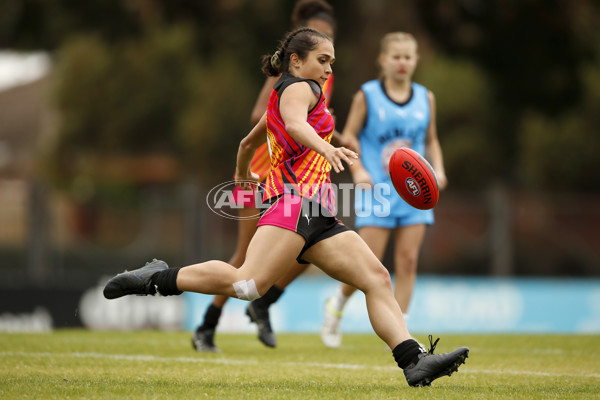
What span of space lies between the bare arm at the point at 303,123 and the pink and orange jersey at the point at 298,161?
71 mm

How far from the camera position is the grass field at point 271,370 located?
15.8ft

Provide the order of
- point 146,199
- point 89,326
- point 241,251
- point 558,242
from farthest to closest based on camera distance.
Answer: point 558,242 → point 146,199 → point 89,326 → point 241,251

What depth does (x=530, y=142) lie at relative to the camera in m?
19.0

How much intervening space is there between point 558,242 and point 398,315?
44.5 feet

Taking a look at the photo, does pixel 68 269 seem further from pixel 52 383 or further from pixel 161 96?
pixel 52 383

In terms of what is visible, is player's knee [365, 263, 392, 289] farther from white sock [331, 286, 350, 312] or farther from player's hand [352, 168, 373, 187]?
white sock [331, 286, 350, 312]

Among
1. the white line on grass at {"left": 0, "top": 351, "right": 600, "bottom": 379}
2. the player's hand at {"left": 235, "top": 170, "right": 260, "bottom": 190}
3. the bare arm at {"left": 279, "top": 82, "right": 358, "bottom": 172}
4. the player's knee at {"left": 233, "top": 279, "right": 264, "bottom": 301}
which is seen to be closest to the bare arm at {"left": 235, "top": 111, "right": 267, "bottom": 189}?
the player's hand at {"left": 235, "top": 170, "right": 260, "bottom": 190}

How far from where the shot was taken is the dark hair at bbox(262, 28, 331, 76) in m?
5.20

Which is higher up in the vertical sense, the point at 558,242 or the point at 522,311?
the point at 558,242

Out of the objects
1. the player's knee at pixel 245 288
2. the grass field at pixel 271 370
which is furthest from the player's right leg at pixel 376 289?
the player's knee at pixel 245 288

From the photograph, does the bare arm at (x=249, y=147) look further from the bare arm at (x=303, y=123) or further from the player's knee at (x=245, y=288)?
the player's knee at (x=245, y=288)

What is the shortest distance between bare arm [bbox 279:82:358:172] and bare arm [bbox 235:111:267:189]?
1.54ft

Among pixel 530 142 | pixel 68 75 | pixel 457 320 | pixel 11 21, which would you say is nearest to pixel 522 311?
pixel 457 320

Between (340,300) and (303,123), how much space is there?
128 inches
